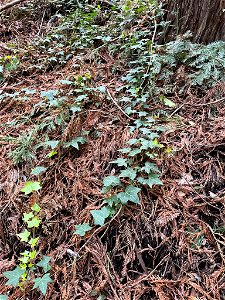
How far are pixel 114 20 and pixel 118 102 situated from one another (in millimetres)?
1731

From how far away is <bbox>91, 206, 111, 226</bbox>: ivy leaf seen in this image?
5.67 ft

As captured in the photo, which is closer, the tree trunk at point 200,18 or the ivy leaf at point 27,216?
the ivy leaf at point 27,216

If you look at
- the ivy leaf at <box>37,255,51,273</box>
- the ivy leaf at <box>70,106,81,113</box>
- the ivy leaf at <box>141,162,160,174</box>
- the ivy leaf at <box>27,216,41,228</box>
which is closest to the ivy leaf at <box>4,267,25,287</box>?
the ivy leaf at <box>37,255,51,273</box>

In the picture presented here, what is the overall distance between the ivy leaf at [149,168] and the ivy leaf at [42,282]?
0.89 m

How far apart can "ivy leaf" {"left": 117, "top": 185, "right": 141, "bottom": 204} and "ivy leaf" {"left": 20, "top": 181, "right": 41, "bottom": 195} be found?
618mm

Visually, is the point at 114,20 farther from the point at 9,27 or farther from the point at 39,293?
the point at 39,293

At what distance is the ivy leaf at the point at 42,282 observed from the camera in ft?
5.20

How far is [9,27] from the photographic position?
412 cm

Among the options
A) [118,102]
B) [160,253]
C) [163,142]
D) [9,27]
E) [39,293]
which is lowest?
[39,293]

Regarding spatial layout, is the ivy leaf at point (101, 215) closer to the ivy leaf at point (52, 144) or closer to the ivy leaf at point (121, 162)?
the ivy leaf at point (121, 162)

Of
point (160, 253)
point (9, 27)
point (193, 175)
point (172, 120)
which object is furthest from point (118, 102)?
point (9, 27)

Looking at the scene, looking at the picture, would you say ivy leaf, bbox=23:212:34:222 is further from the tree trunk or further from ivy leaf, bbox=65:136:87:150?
the tree trunk

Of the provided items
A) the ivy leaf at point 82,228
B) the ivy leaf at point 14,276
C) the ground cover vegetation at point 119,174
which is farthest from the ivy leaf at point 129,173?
the ivy leaf at point 14,276

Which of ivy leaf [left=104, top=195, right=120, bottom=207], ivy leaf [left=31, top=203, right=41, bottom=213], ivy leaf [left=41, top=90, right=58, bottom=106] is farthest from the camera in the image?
ivy leaf [left=41, top=90, right=58, bottom=106]
